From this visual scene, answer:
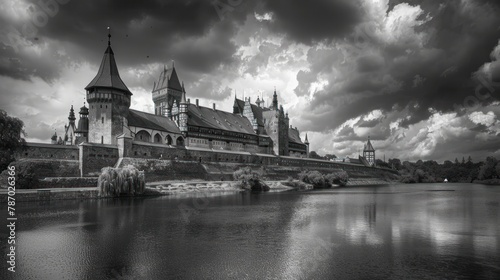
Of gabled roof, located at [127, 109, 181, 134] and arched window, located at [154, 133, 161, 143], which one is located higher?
gabled roof, located at [127, 109, 181, 134]

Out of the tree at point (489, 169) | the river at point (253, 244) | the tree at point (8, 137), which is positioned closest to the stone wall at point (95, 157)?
the tree at point (8, 137)

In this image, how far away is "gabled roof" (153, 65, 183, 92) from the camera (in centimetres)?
7750

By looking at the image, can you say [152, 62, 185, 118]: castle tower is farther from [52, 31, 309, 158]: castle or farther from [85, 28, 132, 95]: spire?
[85, 28, 132, 95]: spire

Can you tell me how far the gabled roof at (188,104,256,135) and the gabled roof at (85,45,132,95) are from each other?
1573 cm

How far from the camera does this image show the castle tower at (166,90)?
3004 inches

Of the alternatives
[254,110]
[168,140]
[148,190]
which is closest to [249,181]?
[148,190]

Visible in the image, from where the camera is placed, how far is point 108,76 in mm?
54281

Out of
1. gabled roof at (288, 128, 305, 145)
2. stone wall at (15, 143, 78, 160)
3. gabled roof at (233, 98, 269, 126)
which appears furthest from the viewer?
gabled roof at (288, 128, 305, 145)

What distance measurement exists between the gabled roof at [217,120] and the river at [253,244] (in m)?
42.8

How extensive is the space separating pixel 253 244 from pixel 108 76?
1781 inches

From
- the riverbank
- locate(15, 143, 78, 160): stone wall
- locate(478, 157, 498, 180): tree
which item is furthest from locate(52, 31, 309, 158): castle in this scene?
locate(478, 157, 498, 180): tree

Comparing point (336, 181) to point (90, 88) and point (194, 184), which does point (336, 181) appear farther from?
point (90, 88)

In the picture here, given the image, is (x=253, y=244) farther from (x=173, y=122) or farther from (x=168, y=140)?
(x=173, y=122)

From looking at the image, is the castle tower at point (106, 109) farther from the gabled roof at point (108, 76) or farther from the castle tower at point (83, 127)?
the castle tower at point (83, 127)
